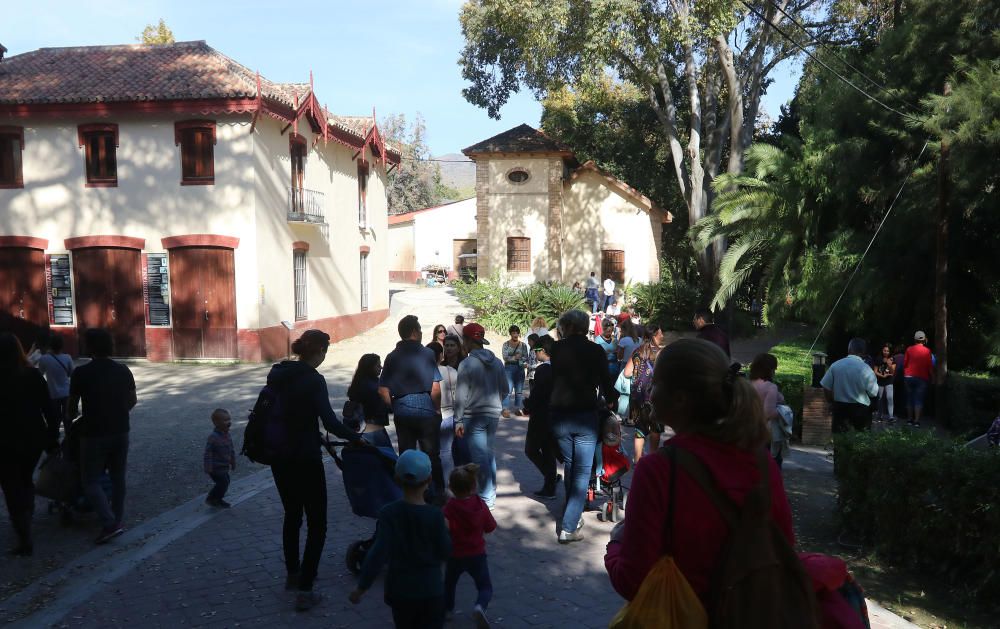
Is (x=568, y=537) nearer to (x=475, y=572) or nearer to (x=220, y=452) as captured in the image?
(x=475, y=572)

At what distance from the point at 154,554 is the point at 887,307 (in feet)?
47.5

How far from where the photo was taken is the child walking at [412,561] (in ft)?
13.0

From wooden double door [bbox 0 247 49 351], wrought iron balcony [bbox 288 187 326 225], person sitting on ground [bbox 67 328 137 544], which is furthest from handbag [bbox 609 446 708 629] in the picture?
wooden double door [bbox 0 247 49 351]

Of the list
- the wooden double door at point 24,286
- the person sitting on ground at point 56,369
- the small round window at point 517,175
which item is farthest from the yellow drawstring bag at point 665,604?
the small round window at point 517,175

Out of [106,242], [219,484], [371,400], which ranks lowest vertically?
[219,484]

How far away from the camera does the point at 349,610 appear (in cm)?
517

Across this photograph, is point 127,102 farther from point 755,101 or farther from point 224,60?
point 755,101

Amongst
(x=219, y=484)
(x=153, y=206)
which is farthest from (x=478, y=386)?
(x=153, y=206)

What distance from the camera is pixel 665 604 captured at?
2.06 m

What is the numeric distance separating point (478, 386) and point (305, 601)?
254cm

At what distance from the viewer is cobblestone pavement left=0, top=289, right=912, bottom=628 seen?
513 cm

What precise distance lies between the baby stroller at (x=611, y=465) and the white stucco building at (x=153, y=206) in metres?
13.6

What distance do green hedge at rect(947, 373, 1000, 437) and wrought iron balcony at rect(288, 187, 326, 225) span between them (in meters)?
15.1

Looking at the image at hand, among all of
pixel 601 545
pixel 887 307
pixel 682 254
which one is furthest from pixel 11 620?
pixel 682 254
